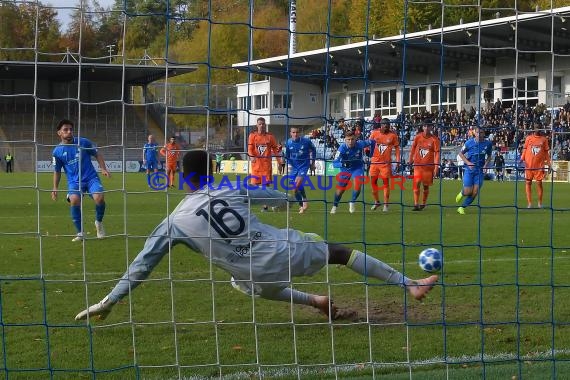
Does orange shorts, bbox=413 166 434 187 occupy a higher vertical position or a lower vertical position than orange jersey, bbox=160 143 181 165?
lower

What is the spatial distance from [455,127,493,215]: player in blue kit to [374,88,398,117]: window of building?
0.87 meters

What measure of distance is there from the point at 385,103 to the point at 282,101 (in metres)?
2.53

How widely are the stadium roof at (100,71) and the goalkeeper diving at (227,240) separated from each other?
33.5 inches

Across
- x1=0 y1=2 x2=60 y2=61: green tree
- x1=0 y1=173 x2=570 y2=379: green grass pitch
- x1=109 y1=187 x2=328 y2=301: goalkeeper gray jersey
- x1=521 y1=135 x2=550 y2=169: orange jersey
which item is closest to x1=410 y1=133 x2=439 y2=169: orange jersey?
x1=0 y1=173 x2=570 y2=379: green grass pitch

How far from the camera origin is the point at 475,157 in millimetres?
10922

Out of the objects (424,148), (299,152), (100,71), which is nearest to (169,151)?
(100,71)

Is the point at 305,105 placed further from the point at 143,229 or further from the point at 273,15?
the point at 143,229

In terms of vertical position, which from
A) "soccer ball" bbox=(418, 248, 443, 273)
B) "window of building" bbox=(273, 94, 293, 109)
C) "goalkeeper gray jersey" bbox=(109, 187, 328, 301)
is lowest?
"soccer ball" bbox=(418, 248, 443, 273)

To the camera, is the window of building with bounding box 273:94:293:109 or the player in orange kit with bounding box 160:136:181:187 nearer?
the window of building with bounding box 273:94:293:109

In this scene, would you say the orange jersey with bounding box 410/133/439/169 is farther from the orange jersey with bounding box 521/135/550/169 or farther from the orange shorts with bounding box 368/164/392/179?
the orange jersey with bounding box 521/135/550/169

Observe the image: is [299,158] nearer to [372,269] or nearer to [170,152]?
[170,152]

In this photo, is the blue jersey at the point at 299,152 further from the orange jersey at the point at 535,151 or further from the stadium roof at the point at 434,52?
the orange jersey at the point at 535,151

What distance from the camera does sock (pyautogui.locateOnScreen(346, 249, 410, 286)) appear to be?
6234 millimetres

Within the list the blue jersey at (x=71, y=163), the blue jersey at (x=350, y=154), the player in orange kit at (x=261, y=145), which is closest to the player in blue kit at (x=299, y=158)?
the player in orange kit at (x=261, y=145)
